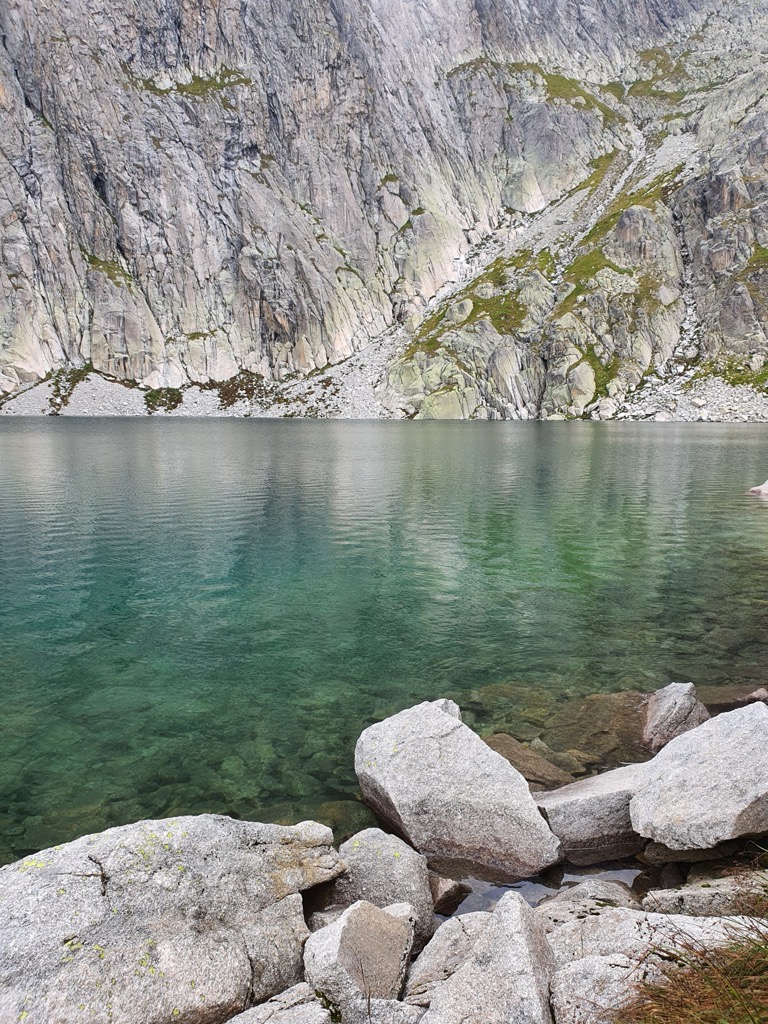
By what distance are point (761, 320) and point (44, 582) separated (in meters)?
204

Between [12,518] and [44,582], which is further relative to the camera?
[12,518]

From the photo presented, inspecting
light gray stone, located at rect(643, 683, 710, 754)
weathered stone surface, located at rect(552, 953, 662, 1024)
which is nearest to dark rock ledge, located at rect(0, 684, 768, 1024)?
weathered stone surface, located at rect(552, 953, 662, 1024)

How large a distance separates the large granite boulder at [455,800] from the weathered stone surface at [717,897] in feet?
8.15

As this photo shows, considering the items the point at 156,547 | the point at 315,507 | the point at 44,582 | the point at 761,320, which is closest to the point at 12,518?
the point at 156,547

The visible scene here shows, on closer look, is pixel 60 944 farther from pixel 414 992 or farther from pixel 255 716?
pixel 255 716

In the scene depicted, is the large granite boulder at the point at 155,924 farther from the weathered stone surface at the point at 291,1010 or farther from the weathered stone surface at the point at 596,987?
the weathered stone surface at the point at 596,987

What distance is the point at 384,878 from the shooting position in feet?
28.1

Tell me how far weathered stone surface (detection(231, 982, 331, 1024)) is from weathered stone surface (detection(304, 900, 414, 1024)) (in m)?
0.14

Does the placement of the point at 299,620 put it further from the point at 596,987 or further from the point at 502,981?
the point at 596,987

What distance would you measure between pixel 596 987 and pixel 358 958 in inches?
98.0

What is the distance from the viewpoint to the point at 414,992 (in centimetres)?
637

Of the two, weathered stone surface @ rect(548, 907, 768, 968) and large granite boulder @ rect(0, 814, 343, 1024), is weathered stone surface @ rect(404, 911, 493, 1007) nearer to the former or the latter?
weathered stone surface @ rect(548, 907, 768, 968)

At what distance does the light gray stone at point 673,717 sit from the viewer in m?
12.8

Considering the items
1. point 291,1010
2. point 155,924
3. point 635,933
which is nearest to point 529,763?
point 635,933
